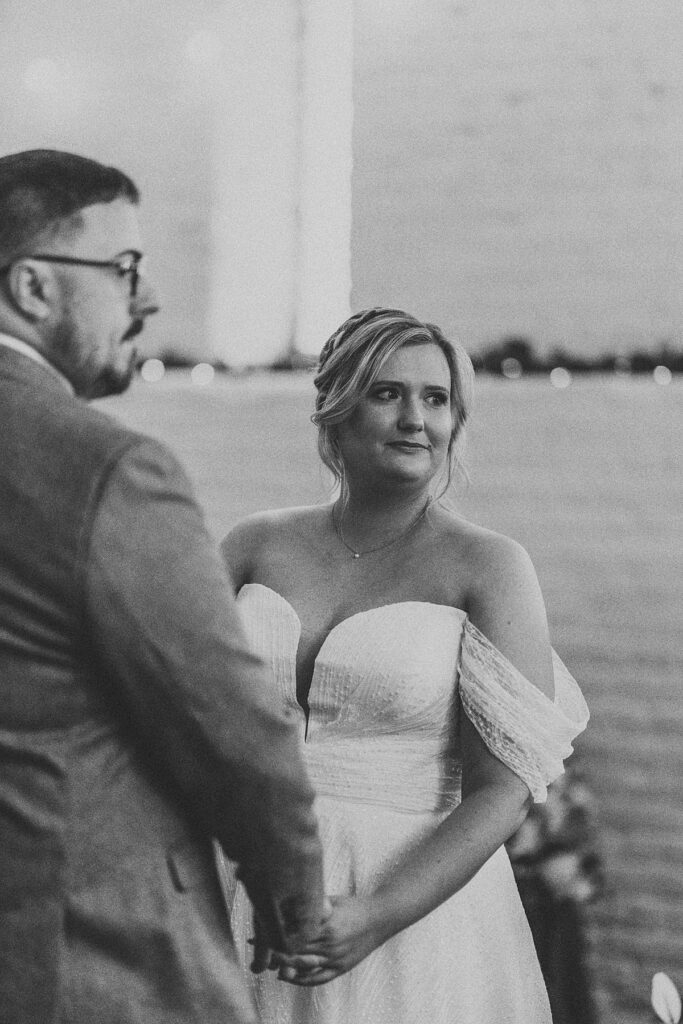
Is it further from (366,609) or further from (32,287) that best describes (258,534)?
(32,287)

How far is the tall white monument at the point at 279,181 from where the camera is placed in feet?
12.2

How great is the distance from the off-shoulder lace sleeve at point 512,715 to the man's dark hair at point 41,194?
1.02 m

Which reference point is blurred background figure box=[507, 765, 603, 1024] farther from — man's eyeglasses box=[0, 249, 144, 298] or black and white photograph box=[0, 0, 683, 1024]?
man's eyeglasses box=[0, 249, 144, 298]

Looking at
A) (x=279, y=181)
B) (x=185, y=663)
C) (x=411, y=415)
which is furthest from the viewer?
(x=279, y=181)

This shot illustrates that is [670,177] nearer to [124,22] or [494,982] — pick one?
[124,22]

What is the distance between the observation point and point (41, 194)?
127cm

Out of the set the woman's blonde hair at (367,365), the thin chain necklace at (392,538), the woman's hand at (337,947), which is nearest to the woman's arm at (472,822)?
the woman's hand at (337,947)

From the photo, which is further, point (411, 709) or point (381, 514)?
point (381, 514)

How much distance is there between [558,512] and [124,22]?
2.12 metres

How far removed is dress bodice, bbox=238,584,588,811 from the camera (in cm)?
198

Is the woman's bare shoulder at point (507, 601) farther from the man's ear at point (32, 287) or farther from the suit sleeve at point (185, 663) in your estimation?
the man's ear at point (32, 287)

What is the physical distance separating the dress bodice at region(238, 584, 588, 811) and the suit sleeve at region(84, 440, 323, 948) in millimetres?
778

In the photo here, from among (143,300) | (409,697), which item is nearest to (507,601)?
(409,697)

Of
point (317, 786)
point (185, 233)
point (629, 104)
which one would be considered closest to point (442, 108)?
point (629, 104)
